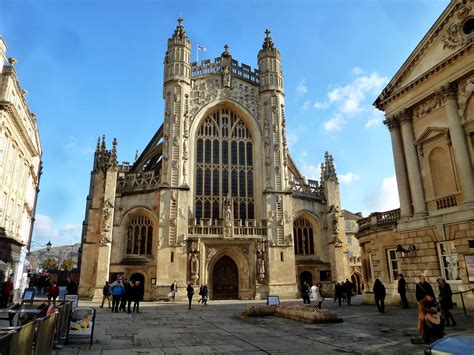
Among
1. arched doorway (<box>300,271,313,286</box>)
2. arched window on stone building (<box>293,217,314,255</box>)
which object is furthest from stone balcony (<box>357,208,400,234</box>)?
arched doorway (<box>300,271,313,286</box>)

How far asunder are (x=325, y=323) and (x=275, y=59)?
1069 inches

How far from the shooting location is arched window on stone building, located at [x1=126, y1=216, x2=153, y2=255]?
29297 mm

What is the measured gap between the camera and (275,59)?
1367 inches

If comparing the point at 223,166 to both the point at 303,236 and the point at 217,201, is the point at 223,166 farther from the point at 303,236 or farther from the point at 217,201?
the point at 303,236

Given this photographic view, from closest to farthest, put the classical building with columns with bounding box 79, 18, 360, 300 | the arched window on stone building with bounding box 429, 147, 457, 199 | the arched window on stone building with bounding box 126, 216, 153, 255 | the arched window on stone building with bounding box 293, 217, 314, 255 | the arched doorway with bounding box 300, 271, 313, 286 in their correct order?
the arched window on stone building with bounding box 429, 147, 457, 199
the classical building with columns with bounding box 79, 18, 360, 300
the arched window on stone building with bounding box 126, 216, 153, 255
the arched doorway with bounding box 300, 271, 313, 286
the arched window on stone building with bounding box 293, 217, 314, 255

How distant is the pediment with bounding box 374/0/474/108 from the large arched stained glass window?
14476 mm

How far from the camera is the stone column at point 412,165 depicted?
1855cm

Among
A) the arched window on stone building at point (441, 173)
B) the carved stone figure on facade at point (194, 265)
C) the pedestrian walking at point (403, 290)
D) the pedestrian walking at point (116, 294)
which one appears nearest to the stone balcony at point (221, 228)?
the carved stone figure on facade at point (194, 265)

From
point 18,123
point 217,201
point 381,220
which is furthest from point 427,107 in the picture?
point 18,123

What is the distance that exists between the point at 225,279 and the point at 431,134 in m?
18.3

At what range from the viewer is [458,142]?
16828 millimetres

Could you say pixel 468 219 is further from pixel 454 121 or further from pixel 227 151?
pixel 227 151

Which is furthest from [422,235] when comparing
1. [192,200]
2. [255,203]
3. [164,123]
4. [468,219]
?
[164,123]

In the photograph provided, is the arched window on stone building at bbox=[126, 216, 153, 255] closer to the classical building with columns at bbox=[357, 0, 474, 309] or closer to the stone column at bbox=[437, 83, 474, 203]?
the classical building with columns at bbox=[357, 0, 474, 309]
